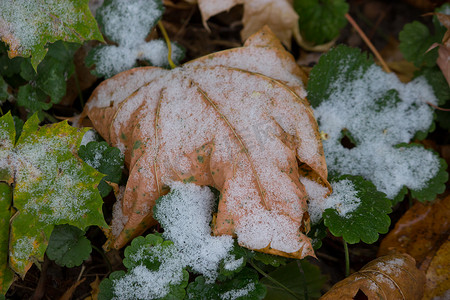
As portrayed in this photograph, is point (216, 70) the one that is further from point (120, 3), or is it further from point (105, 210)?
point (105, 210)

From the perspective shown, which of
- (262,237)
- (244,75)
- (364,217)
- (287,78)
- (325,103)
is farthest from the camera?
(325,103)

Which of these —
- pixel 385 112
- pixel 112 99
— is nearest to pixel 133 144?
pixel 112 99

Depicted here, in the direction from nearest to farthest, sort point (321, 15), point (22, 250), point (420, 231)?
point (22, 250) → point (420, 231) → point (321, 15)

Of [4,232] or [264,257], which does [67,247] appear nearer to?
[4,232]

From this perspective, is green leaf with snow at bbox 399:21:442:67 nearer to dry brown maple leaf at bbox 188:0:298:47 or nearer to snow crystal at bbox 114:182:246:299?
dry brown maple leaf at bbox 188:0:298:47

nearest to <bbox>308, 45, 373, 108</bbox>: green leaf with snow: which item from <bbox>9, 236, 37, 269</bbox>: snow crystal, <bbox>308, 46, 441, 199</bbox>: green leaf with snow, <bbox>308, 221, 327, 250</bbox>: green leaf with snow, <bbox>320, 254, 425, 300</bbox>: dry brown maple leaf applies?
<bbox>308, 46, 441, 199</bbox>: green leaf with snow

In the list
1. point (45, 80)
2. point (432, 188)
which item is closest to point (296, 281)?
point (432, 188)

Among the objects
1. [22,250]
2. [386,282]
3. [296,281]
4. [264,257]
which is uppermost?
[22,250]

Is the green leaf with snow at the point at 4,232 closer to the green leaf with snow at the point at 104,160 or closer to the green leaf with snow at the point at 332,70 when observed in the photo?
the green leaf with snow at the point at 104,160
